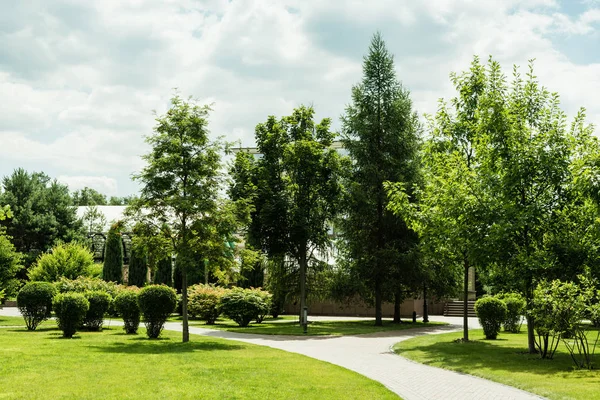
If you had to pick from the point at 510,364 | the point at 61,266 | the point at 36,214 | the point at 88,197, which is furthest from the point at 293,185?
the point at 88,197

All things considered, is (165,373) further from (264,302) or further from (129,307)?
(264,302)

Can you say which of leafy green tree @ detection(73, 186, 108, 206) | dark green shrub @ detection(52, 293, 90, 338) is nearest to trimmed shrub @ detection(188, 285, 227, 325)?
dark green shrub @ detection(52, 293, 90, 338)

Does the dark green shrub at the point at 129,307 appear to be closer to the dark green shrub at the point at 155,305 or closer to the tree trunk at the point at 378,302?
the dark green shrub at the point at 155,305

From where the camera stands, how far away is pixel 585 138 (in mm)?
17438

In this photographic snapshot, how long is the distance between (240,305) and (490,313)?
39.6 ft

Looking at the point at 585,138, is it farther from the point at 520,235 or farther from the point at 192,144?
the point at 192,144

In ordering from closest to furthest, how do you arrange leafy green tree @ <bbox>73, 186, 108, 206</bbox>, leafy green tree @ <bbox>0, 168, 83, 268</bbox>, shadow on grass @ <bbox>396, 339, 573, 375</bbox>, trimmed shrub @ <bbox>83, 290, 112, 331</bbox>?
shadow on grass @ <bbox>396, 339, 573, 375</bbox>
trimmed shrub @ <bbox>83, 290, 112, 331</bbox>
leafy green tree @ <bbox>0, 168, 83, 268</bbox>
leafy green tree @ <bbox>73, 186, 108, 206</bbox>

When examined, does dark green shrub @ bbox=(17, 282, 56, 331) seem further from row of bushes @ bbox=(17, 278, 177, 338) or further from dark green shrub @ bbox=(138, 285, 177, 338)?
dark green shrub @ bbox=(138, 285, 177, 338)

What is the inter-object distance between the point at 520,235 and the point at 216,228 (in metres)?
9.72

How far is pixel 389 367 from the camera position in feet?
48.5

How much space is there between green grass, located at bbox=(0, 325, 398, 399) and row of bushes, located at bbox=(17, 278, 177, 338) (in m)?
2.03

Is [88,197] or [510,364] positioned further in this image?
[88,197]

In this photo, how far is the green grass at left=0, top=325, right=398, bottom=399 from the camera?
1025 cm

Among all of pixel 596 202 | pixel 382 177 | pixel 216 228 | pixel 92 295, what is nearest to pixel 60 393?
pixel 216 228
